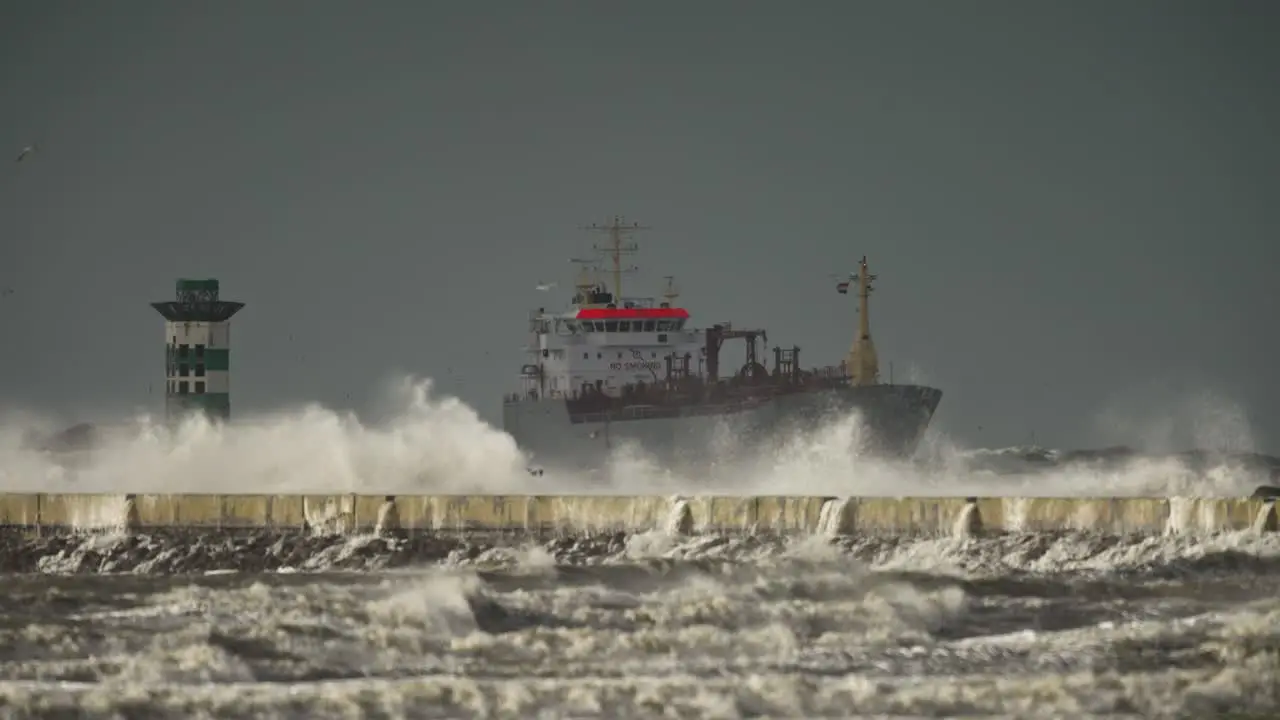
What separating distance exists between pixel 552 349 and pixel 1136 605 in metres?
50.5

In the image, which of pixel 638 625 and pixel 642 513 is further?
pixel 642 513

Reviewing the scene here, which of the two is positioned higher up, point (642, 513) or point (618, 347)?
point (618, 347)

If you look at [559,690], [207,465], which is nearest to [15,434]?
[207,465]

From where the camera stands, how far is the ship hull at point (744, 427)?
6844 cm

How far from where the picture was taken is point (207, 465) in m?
61.4

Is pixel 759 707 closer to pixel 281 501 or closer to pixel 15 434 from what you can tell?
pixel 281 501

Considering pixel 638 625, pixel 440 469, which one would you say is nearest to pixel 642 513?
pixel 638 625

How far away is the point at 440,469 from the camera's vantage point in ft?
211

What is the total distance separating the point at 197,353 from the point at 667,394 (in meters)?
14.2

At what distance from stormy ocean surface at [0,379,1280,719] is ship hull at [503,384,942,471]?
111ft

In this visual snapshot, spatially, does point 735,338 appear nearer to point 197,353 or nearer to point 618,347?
point 618,347

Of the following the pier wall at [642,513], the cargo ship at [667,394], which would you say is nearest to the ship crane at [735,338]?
the cargo ship at [667,394]

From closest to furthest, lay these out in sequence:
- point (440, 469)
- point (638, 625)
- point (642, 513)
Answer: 1. point (638, 625)
2. point (642, 513)
3. point (440, 469)

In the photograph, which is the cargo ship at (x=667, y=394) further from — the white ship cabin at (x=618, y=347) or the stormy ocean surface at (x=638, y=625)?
the stormy ocean surface at (x=638, y=625)
